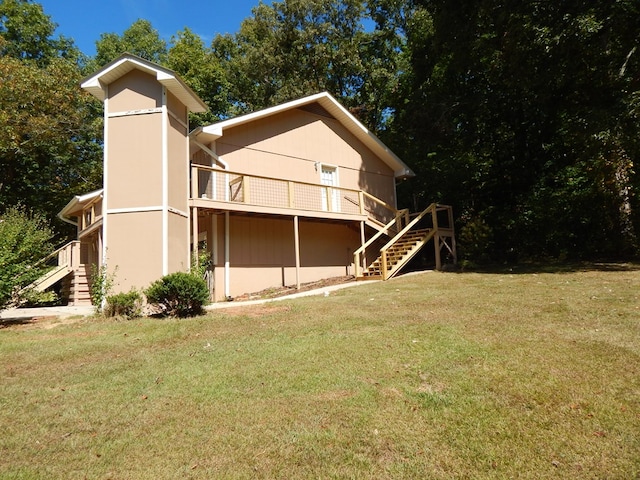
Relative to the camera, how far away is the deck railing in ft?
41.8

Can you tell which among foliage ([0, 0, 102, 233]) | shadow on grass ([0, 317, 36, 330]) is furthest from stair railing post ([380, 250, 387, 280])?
foliage ([0, 0, 102, 233])

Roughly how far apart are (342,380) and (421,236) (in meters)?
11.6

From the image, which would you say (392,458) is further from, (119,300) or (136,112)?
(136,112)

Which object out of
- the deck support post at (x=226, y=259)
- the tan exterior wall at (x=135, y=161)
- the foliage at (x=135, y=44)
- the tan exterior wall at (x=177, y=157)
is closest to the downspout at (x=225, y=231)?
the deck support post at (x=226, y=259)

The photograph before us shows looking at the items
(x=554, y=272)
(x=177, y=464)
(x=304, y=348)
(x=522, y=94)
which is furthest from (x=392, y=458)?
(x=522, y=94)

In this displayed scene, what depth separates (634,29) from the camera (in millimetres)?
13211

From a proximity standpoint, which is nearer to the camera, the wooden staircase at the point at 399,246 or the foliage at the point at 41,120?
the wooden staircase at the point at 399,246

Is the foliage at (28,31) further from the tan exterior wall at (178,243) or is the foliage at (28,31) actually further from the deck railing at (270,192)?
the tan exterior wall at (178,243)

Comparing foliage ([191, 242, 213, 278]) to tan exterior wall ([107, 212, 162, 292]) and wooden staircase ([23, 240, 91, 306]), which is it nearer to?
tan exterior wall ([107, 212, 162, 292])

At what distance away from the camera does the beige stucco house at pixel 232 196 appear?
1044 cm

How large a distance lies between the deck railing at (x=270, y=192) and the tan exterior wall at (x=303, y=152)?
0.64m

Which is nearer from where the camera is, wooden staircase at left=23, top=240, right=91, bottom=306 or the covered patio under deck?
the covered patio under deck

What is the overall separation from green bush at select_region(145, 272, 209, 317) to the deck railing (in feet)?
10.8

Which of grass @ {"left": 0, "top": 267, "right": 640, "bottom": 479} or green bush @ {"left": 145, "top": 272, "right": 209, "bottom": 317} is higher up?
green bush @ {"left": 145, "top": 272, "right": 209, "bottom": 317}
